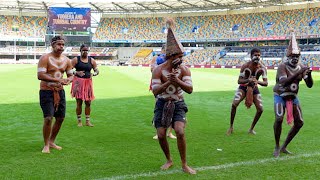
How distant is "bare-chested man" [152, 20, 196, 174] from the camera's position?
5.69 meters

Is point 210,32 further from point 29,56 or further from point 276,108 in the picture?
point 276,108

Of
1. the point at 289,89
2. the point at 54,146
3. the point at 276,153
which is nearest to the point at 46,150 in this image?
the point at 54,146

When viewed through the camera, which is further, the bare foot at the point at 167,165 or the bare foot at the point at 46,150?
the bare foot at the point at 46,150

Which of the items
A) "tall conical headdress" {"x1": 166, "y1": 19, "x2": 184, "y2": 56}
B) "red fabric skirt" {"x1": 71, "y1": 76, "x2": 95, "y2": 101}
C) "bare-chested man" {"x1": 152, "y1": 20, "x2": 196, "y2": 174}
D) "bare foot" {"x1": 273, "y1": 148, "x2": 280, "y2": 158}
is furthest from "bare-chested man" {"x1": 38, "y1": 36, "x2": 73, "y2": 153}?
"bare foot" {"x1": 273, "y1": 148, "x2": 280, "y2": 158}

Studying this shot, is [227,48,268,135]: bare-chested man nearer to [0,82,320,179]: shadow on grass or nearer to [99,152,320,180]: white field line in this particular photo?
[0,82,320,179]: shadow on grass

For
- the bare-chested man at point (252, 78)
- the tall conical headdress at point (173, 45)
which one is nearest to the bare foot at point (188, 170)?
the tall conical headdress at point (173, 45)

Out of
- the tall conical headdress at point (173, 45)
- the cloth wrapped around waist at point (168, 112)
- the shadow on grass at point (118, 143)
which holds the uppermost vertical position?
the tall conical headdress at point (173, 45)

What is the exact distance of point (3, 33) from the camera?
78875 mm

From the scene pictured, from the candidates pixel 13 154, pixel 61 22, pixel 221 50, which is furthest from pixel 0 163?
pixel 61 22

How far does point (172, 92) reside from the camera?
231 inches

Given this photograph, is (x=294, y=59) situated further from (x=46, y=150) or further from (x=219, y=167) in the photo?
(x=46, y=150)

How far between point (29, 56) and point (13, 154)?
7880 cm

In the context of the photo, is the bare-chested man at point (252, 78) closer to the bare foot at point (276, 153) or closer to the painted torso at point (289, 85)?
the painted torso at point (289, 85)

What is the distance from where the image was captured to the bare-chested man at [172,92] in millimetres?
5688
